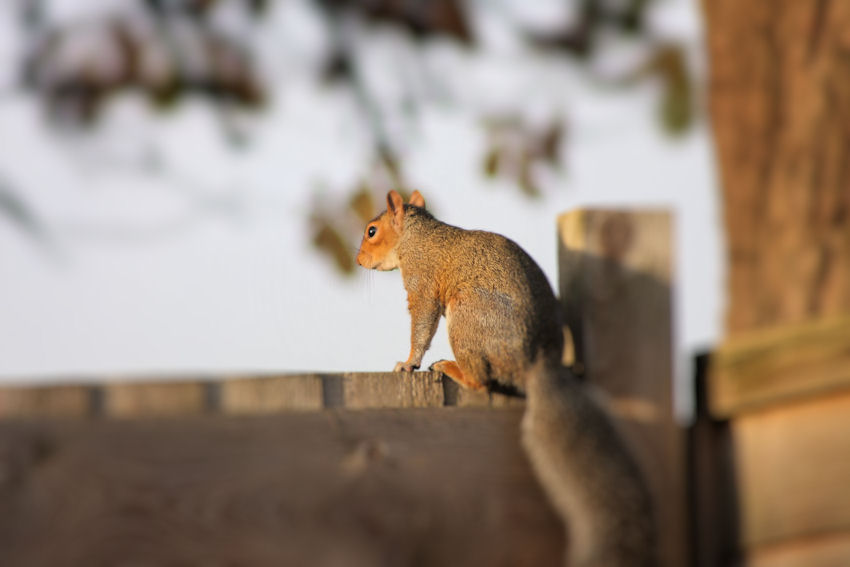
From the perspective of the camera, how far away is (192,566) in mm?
1299

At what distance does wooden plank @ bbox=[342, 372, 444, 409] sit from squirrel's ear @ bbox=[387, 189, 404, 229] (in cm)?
168

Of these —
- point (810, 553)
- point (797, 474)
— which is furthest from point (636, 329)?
point (810, 553)

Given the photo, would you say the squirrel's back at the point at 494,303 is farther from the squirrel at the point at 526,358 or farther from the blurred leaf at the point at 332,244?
the blurred leaf at the point at 332,244

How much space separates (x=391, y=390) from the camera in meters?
1.77

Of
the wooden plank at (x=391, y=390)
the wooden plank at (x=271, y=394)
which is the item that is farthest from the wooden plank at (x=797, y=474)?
the wooden plank at (x=271, y=394)

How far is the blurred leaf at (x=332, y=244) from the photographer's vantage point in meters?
4.39

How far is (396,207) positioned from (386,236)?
117mm

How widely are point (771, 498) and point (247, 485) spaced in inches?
33.0

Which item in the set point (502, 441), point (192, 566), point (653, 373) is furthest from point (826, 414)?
point (192, 566)

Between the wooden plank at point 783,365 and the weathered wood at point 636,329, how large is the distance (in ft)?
0.32

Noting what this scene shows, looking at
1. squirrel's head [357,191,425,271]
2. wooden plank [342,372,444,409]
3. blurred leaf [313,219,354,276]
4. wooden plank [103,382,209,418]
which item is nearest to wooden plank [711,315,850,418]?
wooden plank [342,372,444,409]

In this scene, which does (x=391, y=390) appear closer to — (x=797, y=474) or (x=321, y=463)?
(x=321, y=463)

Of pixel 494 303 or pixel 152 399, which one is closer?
pixel 152 399

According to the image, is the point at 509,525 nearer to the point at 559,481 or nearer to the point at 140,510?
the point at 559,481
